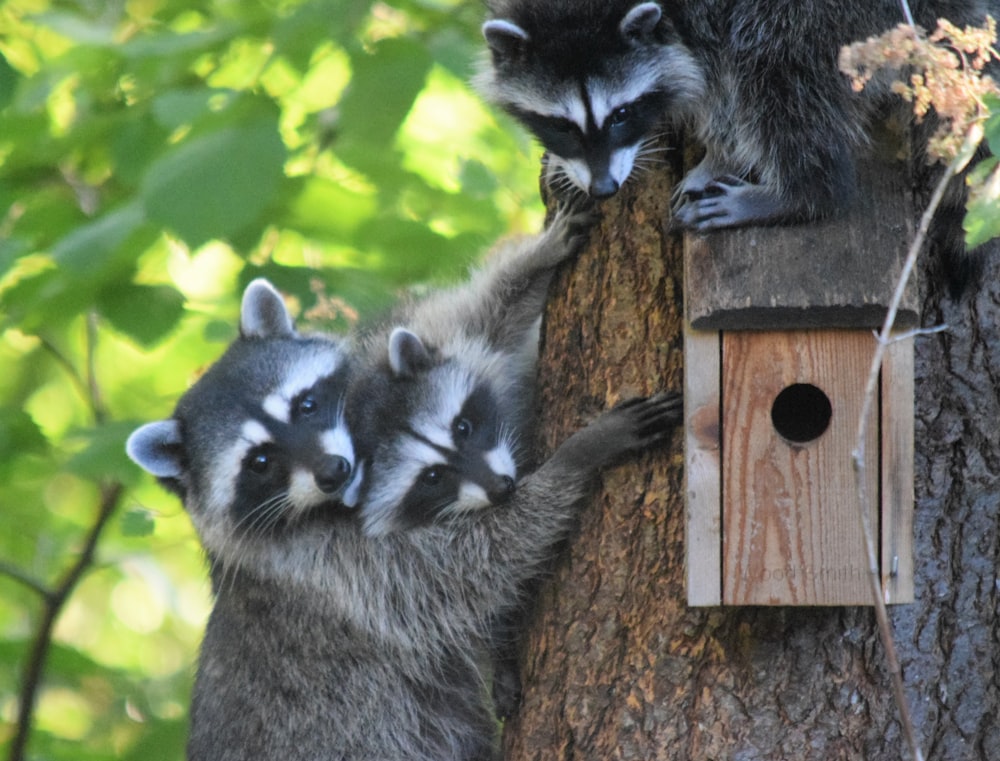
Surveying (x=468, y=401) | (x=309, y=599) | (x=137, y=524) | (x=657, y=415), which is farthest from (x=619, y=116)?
(x=137, y=524)

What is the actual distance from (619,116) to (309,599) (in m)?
1.52

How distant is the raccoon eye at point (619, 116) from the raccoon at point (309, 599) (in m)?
1.00

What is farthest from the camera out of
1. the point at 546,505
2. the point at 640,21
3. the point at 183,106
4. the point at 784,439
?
the point at 183,106

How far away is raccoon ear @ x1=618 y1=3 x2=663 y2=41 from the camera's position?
107 inches

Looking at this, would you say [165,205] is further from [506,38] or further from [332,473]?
[506,38]

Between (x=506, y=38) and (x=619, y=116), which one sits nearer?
(x=619, y=116)

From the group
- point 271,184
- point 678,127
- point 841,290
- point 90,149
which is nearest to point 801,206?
point 841,290

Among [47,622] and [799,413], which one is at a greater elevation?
[799,413]

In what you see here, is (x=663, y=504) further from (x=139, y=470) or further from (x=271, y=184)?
(x=139, y=470)

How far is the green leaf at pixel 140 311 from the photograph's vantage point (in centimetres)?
378

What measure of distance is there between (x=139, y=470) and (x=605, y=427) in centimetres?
161

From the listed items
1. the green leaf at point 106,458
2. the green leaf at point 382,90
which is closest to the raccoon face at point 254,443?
the green leaf at point 106,458

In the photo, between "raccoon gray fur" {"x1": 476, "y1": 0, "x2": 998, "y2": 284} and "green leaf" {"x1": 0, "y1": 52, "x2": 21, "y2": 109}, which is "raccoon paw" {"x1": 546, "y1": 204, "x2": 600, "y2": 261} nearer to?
"raccoon gray fur" {"x1": 476, "y1": 0, "x2": 998, "y2": 284}

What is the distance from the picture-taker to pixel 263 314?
3.58m
